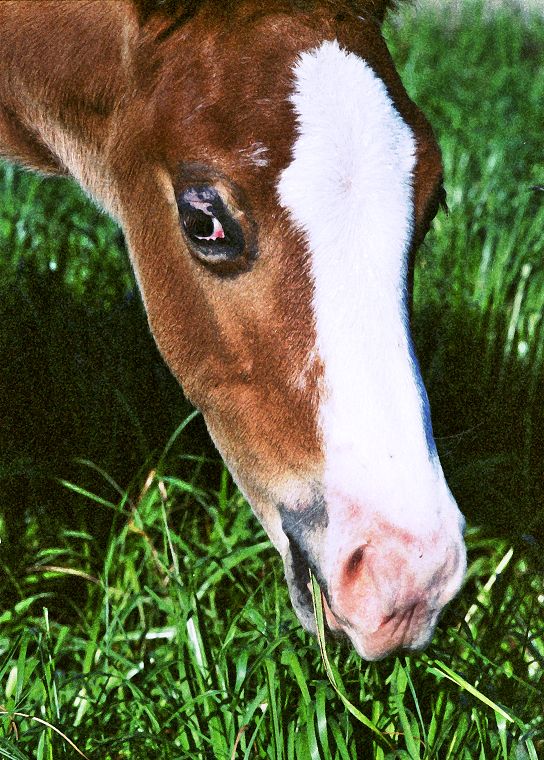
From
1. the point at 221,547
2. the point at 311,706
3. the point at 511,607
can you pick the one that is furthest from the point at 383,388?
the point at 221,547

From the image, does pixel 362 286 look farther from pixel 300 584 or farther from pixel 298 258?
pixel 300 584

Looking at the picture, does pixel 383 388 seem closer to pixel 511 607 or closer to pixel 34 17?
pixel 511 607

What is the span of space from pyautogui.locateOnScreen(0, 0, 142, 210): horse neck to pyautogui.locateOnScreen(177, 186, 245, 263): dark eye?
0.39 metres

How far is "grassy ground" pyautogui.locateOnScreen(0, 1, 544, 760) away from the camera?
228 cm

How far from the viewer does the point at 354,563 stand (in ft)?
6.24

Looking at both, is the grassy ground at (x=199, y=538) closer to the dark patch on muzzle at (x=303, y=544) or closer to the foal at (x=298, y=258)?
the dark patch on muzzle at (x=303, y=544)

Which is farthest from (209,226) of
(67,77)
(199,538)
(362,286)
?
(199,538)

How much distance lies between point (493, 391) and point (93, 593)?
61.3 inches

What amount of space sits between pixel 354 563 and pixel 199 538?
138 cm

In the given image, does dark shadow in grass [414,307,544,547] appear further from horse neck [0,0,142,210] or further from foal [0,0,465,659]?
horse neck [0,0,142,210]

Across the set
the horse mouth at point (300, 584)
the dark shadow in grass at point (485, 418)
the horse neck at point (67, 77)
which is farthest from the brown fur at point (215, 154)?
the dark shadow in grass at point (485, 418)

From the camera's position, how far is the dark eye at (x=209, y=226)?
6.98ft

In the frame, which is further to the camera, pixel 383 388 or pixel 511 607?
pixel 511 607

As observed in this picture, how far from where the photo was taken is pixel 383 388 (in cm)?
193
